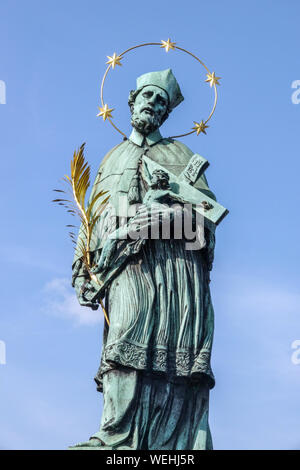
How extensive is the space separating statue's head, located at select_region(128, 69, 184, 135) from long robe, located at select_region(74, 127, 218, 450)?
4.98 ft

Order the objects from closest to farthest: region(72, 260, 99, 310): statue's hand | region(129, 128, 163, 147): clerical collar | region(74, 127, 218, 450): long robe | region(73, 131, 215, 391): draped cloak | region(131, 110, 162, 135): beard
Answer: region(74, 127, 218, 450): long robe < region(73, 131, 215, 391): draped cloak < region(72, 260, 99, 310): statue's hand < region(131, 110, 162, 135): beard < region(129, 128, 163, 147): clerical collar

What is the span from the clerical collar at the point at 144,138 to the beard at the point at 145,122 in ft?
0.17

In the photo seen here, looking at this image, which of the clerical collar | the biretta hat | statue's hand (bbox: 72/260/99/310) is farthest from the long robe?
the biretta hat

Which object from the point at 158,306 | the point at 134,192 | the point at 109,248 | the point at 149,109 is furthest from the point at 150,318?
the point at 149,109

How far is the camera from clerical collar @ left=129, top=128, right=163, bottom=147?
1516 centimetres

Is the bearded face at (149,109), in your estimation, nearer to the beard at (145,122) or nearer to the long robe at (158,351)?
the beard at (145,122)

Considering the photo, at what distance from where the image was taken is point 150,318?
13797mm

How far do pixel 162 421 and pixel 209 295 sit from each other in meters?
1.68

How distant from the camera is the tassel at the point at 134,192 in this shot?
14.6m

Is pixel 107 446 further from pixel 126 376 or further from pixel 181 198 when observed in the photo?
pixel 181 198

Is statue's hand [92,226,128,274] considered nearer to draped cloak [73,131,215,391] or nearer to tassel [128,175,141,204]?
draped cloak [73,131,215,391]

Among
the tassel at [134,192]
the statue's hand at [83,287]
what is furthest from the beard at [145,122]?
the statue's hand at [83,287]

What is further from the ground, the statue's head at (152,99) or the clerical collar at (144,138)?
the statue's head at (152,99)

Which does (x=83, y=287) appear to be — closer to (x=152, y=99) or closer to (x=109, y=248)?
(x=109, y=248)
